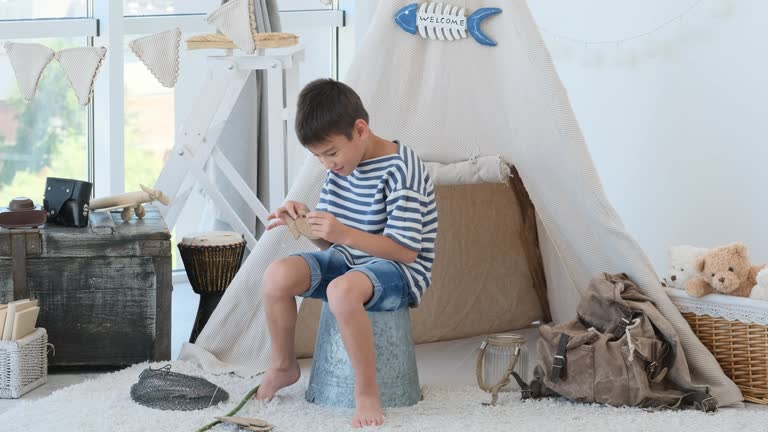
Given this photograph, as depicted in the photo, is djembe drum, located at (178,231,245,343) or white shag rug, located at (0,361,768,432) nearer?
white shag rug, located at (0,361,768,432)

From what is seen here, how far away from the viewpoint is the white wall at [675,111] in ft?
11.4

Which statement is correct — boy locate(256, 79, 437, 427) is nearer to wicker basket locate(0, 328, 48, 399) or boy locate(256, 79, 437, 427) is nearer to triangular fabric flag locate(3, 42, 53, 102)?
wicker basket locate(0, 328, 48, 399)

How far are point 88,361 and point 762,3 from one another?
8.03 feet

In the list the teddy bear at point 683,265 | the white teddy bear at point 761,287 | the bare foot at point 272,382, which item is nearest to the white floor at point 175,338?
the bare foot at point 272,382

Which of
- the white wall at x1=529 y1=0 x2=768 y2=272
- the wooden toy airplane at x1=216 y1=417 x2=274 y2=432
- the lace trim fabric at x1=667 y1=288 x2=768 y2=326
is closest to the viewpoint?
the wooden toy airplane at x1=216 y1=417 x2=274 y2=432

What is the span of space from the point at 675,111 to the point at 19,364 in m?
2.46

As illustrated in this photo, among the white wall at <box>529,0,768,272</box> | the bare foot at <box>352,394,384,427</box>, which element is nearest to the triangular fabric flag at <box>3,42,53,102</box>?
the bare foot at <box>352,394,384,427</box>

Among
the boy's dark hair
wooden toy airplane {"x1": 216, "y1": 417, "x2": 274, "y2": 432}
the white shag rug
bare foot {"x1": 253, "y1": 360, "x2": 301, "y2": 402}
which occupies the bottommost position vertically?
the white shag rug

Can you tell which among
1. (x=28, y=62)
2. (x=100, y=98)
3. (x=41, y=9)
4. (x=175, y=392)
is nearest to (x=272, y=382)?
(x=175, y=392)

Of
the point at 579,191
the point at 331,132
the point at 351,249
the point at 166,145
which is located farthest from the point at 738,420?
the point at 166,145

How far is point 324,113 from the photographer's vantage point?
2.38m

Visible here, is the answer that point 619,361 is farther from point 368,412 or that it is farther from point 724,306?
point 368,412

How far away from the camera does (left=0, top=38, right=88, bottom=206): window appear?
14.2ft

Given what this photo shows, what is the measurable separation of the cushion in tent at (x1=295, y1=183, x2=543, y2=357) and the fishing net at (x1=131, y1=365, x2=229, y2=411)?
0.88m
